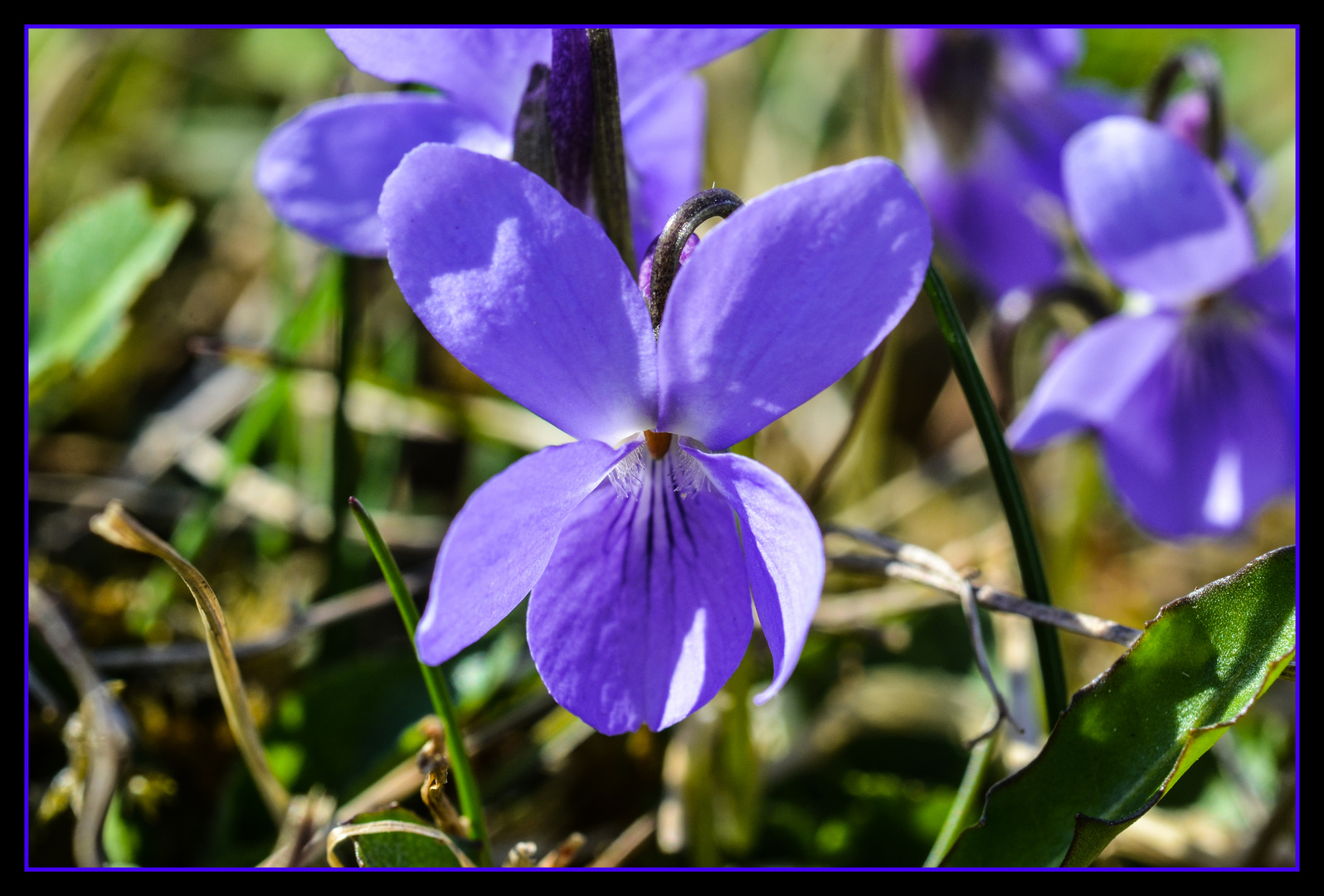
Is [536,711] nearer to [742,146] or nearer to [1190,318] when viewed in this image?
[1190,318]

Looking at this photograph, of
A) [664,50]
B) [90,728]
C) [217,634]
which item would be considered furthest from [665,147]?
[90,728]

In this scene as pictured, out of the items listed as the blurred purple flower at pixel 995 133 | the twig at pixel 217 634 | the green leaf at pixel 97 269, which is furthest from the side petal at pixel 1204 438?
the green leaf at pixel 97 269

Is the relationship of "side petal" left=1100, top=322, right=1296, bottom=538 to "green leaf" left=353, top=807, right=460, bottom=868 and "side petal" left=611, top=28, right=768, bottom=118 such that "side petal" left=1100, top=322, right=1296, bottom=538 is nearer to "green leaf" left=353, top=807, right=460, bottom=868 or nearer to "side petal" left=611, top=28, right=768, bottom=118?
"side petal" left=611, top=28, right=768, bottom=118

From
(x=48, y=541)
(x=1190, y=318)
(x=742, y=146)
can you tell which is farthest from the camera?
(x=742, y=146)

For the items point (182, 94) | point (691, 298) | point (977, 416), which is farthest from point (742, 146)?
point (691, 298)

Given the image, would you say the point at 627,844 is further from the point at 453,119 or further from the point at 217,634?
the point at 453,119

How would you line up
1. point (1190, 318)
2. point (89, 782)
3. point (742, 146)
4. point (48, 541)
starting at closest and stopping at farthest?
1. point (89, 782)
2. point (1190, 318)
3. point (48, 541)
4. point (742, 146)

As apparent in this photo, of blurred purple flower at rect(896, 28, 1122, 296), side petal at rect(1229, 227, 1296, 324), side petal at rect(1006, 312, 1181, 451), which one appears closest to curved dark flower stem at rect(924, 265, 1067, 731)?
side petal at rect(1006, 312, 1181, 451)
